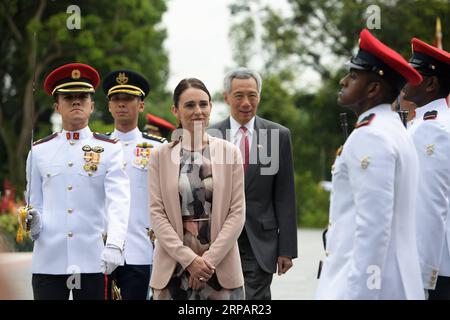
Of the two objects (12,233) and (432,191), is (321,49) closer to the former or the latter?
(12,233)

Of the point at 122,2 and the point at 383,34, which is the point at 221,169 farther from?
the point at 383,34

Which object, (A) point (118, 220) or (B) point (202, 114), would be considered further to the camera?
(A) point (118, 220)

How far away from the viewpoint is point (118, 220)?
6367mm

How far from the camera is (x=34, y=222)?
20.9ft

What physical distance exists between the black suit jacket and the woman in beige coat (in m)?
1.46

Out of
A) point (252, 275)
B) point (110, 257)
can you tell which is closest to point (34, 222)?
point (110, 257)

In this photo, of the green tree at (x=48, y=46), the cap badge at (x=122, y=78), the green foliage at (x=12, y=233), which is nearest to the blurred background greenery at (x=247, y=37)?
the green tree at (x=48, y=46)

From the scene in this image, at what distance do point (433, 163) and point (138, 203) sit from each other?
8.83 ft

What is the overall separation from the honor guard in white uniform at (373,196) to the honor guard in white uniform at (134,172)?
2.92 m

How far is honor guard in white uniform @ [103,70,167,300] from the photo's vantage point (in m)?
7.55

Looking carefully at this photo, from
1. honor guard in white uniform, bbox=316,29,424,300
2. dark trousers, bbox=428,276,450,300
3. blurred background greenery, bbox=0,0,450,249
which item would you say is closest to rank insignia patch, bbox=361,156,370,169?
honor guard in white uniform, bbox=316,29,424,300

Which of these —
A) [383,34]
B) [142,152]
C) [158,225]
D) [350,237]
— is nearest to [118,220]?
[158,225]

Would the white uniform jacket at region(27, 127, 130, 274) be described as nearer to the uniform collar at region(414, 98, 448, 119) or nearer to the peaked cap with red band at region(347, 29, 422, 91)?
the uniform collar at region(414, 98, 448, 119)
